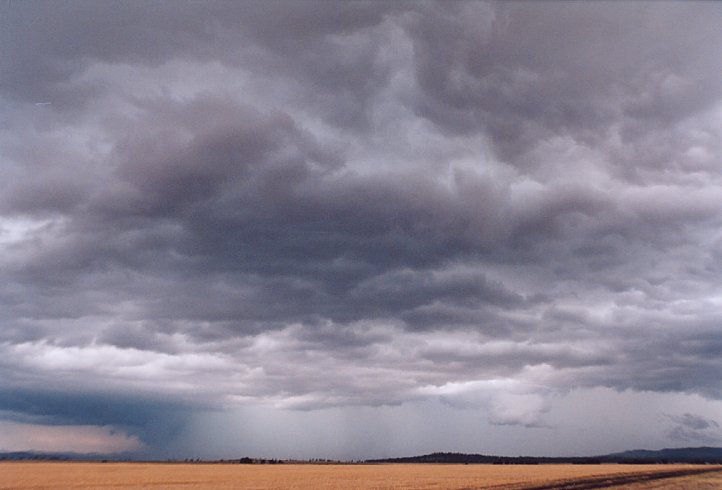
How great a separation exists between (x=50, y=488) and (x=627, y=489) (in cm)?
7710

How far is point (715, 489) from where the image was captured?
8056cm

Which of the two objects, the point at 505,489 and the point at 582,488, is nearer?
the point at 505,489

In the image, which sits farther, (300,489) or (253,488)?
(253,488)

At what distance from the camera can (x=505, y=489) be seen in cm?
7438

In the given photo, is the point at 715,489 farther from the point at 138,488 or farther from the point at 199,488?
the point at 138,488

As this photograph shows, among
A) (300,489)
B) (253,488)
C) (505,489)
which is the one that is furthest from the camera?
(253,488)

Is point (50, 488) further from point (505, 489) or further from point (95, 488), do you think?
point (505, 489)

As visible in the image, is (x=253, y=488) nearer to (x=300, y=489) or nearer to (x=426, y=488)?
(x=300, y=489)

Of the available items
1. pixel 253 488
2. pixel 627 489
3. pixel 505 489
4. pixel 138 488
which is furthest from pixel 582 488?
pixel 138 488

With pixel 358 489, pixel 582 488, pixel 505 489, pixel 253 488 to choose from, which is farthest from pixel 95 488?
pixel 582 488

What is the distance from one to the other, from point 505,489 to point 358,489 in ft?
62.3

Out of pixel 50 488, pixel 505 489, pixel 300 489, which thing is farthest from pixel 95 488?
pixel 505 489

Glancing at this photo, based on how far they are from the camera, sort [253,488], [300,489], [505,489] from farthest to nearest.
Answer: [253,488], [300,489], [505,489]

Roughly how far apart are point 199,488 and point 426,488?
1289 inches
